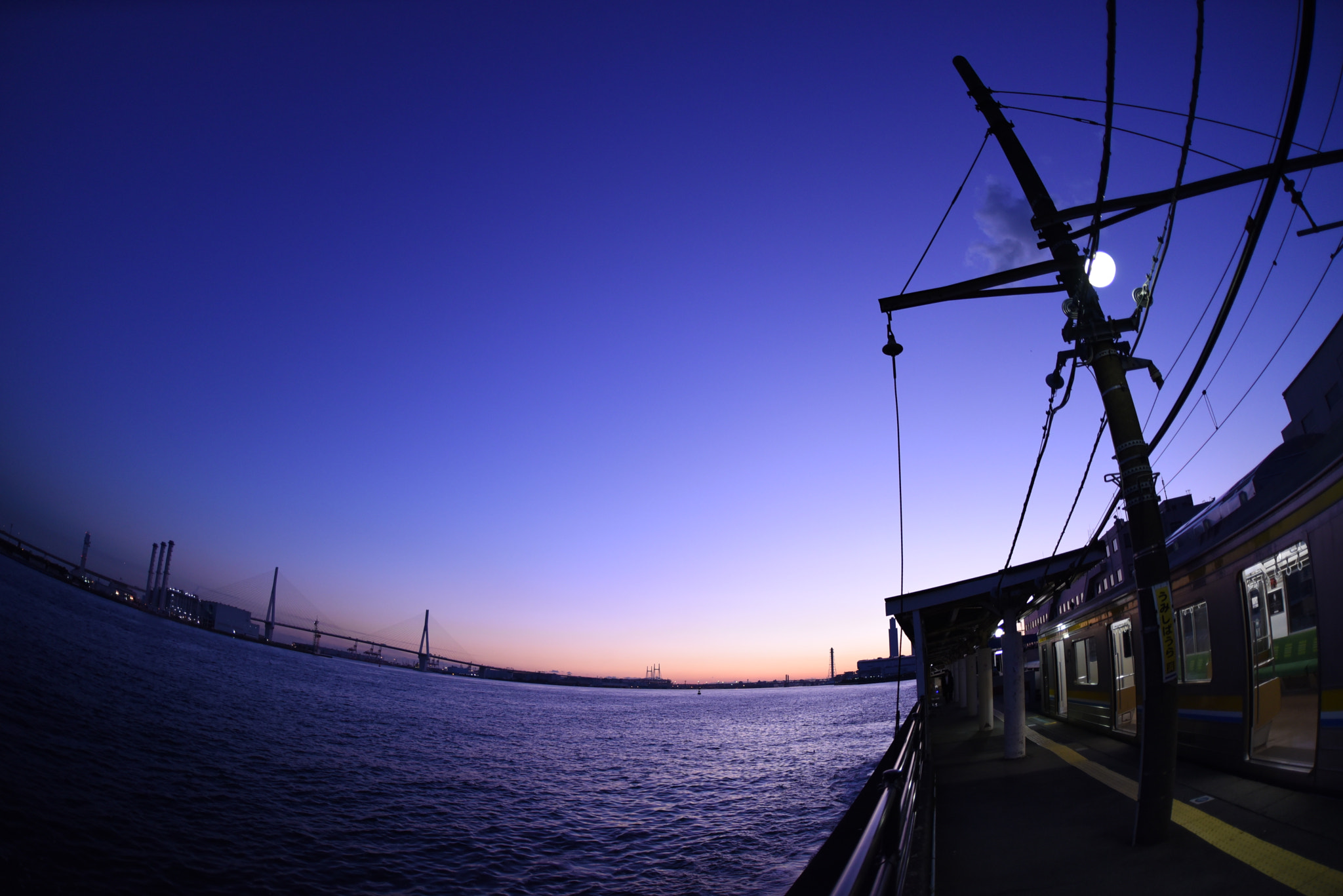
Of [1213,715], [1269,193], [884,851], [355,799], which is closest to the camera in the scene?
[884,851]

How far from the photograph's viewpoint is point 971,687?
2419 cm

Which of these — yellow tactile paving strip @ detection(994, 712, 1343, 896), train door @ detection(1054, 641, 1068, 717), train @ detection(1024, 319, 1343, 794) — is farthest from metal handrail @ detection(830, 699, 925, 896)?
train door @ detection(1054, 641, 1068, 717)

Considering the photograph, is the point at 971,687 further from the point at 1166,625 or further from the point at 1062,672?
the point at 1166,625

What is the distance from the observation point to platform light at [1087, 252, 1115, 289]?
20.2ft

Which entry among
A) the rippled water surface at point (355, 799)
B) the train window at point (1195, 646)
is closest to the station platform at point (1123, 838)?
the train window at point (1195, 646)

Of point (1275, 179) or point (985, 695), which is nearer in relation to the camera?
point (1275, 179)

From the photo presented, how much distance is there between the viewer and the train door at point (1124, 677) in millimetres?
11688

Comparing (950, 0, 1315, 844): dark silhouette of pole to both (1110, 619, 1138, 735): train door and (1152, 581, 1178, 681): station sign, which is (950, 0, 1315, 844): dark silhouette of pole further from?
(1110, 619, 1138, 735): train door

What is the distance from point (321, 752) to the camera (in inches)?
746

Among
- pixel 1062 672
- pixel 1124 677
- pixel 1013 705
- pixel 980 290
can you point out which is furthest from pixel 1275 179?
pixel 1062 672

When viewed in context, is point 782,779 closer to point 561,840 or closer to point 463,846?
point 561,840

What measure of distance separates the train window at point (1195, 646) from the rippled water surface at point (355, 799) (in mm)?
7139

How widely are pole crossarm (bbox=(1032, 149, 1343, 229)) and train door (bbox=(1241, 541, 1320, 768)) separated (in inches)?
164

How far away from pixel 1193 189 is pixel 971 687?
24225 mm
